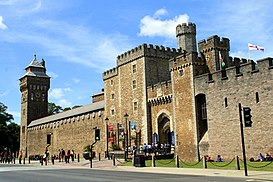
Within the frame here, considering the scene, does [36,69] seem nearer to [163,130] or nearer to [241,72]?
[163,130]

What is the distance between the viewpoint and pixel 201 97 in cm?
3259

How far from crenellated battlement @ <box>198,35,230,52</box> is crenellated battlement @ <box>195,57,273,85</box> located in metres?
4.29

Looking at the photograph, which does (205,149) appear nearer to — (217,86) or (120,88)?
(217,86)

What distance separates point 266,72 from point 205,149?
8.98 m

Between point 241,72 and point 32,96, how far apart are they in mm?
57475

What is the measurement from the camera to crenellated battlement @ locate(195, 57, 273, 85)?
2612 centimetres

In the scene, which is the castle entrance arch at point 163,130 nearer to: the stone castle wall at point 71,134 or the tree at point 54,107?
the stone castle wall at point 71,134

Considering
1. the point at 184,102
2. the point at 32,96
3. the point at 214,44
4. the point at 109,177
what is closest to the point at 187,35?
the point at 214,44

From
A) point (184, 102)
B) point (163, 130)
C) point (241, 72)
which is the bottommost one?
point (163, 130)

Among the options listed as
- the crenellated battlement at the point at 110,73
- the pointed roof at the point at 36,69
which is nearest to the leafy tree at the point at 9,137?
the pointed roof at the point at 36,69

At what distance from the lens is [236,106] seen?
28.2m

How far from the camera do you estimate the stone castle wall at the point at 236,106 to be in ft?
85.1

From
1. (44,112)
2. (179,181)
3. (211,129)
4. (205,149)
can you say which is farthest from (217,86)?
(44,112)

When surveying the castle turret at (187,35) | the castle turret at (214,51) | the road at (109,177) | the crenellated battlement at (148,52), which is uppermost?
the castle turret at (187,35)
